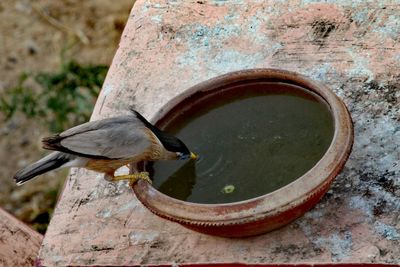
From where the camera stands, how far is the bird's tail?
102 inches

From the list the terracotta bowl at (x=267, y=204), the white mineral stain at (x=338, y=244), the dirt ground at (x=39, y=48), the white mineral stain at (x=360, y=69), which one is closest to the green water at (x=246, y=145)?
the terracotta bowl at (x=267, y=204)

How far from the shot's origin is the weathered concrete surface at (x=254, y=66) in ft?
8.23

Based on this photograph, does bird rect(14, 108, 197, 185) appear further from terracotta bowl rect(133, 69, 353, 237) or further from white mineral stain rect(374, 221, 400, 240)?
white mineral stain rect(374, 221, 400, 240)

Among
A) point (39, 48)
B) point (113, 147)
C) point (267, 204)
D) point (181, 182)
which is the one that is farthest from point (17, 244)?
point (39, 48)

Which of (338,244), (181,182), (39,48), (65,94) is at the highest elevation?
(181,182)

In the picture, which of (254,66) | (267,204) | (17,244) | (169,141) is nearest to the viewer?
(267,204)

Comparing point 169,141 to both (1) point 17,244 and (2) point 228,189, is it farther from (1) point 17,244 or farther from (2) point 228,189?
(1) point 17,244

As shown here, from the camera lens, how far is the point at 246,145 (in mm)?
2643

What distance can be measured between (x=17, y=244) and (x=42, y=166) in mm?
594

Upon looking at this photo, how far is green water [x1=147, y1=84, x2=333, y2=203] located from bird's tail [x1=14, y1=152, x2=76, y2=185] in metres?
0.33

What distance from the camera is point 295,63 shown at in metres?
3.18

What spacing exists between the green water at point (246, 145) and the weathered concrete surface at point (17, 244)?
2.34 ft

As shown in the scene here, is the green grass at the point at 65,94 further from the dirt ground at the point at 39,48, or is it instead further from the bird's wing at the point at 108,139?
the bird's wing at the point at 108,139

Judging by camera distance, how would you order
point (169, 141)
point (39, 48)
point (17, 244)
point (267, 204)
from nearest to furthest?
point (267, 204) < point (169, 141) < point (17, 244) < point (39, 48)
